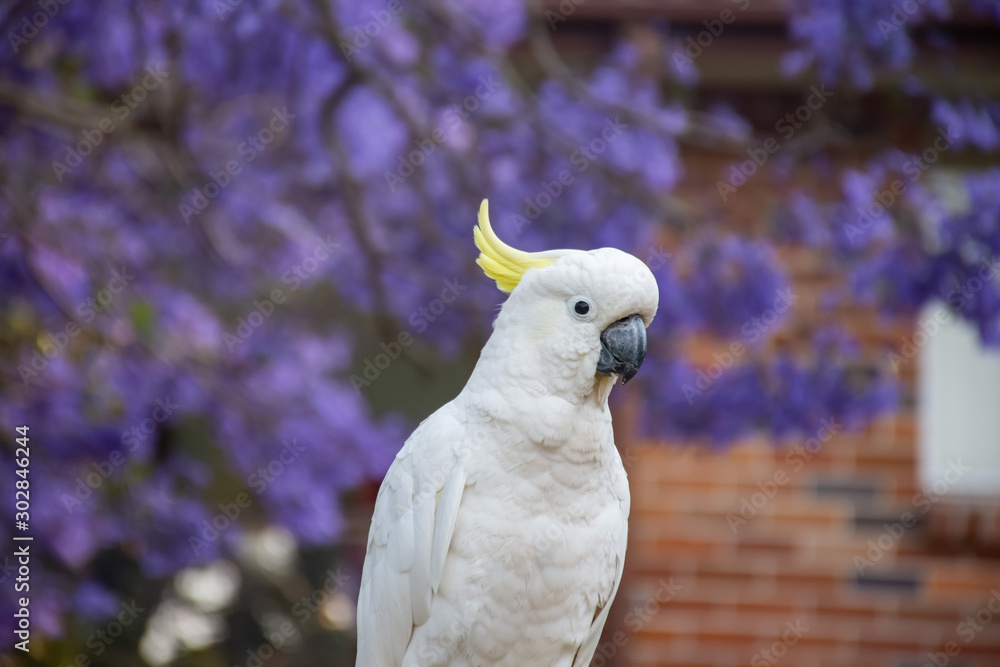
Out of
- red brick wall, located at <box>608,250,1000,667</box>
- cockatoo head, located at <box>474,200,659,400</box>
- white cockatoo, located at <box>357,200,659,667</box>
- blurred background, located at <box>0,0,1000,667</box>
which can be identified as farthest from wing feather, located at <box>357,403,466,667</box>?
red brick wall, located at <box>608,250,1000,667</box>

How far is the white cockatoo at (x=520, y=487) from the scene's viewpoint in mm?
1276

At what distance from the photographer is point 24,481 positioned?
2193 mm

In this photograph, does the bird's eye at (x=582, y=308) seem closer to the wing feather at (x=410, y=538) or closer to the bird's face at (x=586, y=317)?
the bird's face at (x=586, y=317)

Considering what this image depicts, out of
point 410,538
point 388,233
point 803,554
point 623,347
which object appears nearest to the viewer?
point 623,347

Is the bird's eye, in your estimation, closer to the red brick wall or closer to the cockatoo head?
the cockatoo head

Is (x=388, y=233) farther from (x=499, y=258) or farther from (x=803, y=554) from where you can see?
(x=803, y=554)

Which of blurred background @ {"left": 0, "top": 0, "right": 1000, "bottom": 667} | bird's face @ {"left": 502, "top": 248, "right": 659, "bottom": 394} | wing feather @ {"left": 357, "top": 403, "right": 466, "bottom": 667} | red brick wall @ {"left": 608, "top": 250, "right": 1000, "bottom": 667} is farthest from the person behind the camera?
red brick wall @ {"left": 608, "top": 250, "right": 1000, "bottom": 667}

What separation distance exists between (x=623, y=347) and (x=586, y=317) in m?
0.06

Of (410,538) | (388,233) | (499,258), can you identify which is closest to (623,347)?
(499,258)

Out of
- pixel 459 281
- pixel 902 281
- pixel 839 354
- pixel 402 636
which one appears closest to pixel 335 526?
pixel 459 281

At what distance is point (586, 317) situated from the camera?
1265mm

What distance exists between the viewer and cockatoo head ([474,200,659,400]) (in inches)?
49.3

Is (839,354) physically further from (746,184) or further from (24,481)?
(24,481)

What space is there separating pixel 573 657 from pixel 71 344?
1.60 meters
